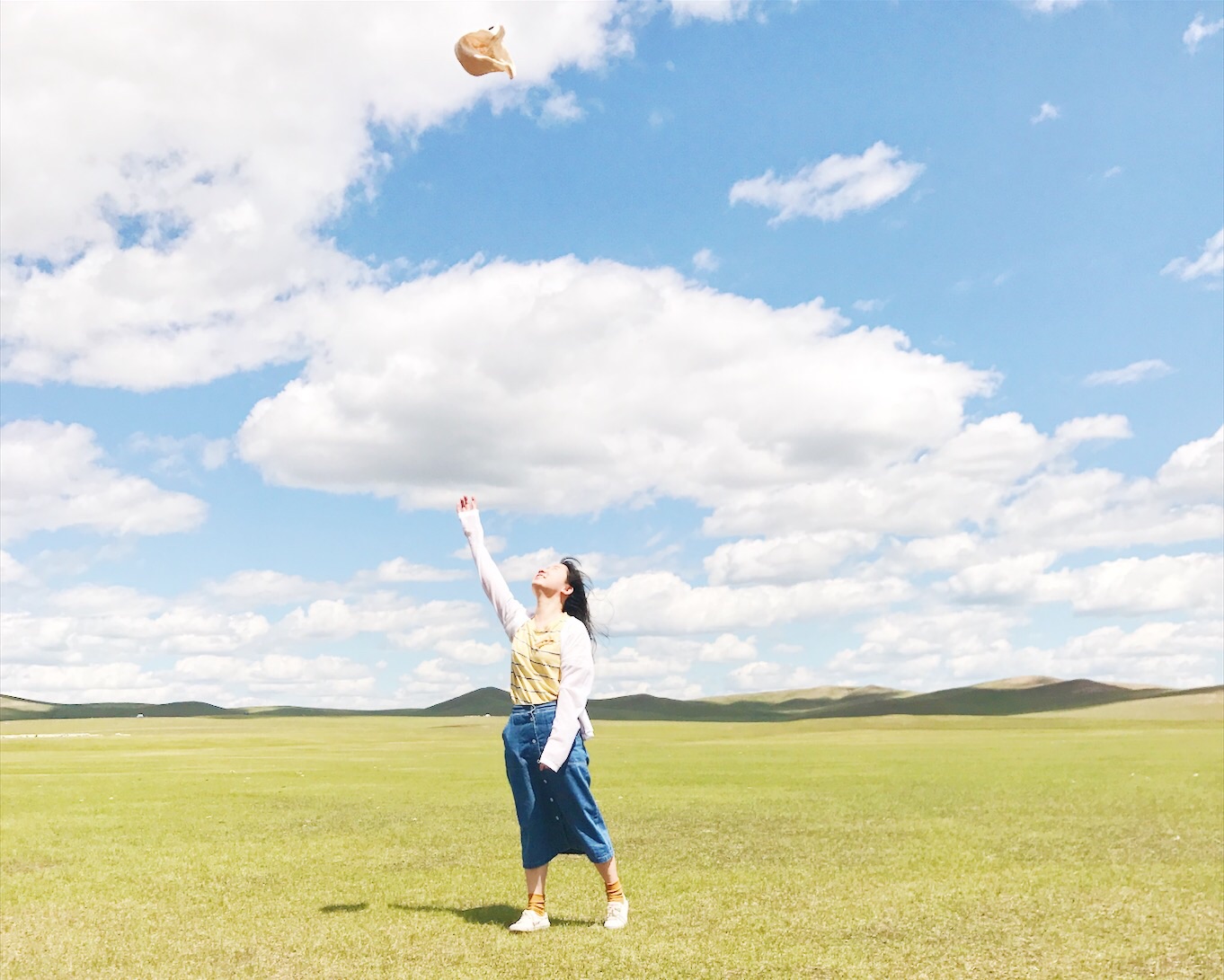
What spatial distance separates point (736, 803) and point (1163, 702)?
13471cm

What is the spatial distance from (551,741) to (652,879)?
4.39m

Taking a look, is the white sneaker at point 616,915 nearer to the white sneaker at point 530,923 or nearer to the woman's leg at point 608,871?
the woman's leg at point 608,871

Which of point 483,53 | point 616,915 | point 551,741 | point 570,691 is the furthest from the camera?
point 483,53

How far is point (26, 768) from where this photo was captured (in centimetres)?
3906

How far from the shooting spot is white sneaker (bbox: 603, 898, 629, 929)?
1008 centimetres

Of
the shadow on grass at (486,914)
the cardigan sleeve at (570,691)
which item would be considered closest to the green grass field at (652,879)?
the shadow on grass at (486,914)

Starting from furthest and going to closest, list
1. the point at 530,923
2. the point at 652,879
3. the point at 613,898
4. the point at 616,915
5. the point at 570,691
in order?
the point at 652,879
the point at 613,898
the point at 616,915
the point at 530,923
the point at 570,691

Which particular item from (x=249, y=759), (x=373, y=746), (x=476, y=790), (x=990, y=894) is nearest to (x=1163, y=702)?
(x=373, y=746)

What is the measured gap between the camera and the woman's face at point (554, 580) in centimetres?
1023

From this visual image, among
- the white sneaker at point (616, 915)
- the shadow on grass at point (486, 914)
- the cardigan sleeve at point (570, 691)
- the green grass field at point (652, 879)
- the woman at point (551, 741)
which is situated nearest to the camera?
the green grass field at point (652, 879)

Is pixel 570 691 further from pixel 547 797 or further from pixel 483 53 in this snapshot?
pixel 483 53

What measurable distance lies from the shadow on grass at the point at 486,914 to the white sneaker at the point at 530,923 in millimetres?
300

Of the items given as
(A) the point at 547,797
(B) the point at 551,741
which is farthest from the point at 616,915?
(B) the point at 551,741

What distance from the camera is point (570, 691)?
9.78 meters
